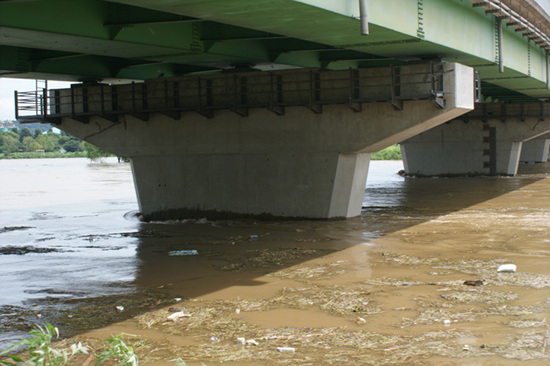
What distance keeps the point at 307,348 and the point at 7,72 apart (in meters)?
16.6

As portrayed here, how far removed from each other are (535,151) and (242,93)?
5245 cm

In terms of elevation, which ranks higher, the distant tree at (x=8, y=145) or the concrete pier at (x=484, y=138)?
the distant tree at (x=8, y=145)

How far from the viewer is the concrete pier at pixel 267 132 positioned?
21.5m

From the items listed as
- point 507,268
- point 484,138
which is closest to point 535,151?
point 484,138

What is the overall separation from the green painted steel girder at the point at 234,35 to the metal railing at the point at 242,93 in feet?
1.90

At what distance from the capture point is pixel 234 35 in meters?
19.2

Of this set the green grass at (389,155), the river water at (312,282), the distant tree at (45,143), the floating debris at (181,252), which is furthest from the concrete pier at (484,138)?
the distant tree at (45,143)

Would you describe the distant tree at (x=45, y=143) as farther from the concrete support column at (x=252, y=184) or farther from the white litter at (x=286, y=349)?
the white litter at (x=286, y=349)

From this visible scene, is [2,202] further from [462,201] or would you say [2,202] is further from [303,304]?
[303,304]

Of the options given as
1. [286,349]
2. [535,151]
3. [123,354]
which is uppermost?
[535,151]

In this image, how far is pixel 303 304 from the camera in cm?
1158

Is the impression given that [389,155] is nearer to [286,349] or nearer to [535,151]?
[535,151]

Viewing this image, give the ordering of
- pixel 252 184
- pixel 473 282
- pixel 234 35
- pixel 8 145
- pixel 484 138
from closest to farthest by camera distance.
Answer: pixel 473 282 < pixel 234 35 < pixel 252 184 < pixel 484 138 < pixel 8 145

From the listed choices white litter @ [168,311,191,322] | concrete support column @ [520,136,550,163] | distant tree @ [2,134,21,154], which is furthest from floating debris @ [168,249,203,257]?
distant tree @ [2,134,21,154]
